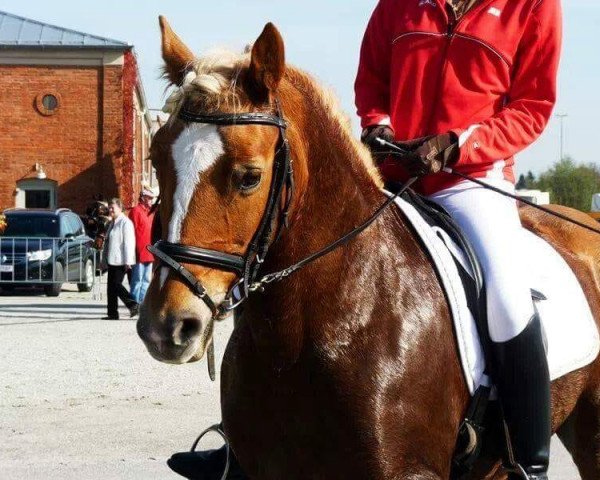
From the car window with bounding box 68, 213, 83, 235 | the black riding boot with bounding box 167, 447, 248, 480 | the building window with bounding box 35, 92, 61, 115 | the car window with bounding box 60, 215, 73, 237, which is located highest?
the black riding boot with bounding box 167, 447, 248, 480

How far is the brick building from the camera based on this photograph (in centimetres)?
4053

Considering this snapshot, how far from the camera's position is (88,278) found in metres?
25.6

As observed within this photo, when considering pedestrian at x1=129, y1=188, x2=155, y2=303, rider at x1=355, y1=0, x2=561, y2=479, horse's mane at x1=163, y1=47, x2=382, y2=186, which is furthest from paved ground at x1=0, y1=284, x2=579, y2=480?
horse's mane at x1=163, y1=47, x2=382, y2=186

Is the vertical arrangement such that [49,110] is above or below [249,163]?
below

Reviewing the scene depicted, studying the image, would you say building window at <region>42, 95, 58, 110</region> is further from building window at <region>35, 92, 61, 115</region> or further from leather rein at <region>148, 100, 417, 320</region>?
leather rein at <region>148, 100, 417, 320</region>

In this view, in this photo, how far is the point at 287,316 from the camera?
3.89 meters

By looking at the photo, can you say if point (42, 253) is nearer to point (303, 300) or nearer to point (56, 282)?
point (56, 282)

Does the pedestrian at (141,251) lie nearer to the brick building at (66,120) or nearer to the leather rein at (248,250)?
the leather rein at (248,250)

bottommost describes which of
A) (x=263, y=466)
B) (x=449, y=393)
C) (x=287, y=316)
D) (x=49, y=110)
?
(x=49, y=110)

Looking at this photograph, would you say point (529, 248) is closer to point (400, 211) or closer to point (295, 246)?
point (400, 211)

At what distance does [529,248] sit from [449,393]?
0.99 meters

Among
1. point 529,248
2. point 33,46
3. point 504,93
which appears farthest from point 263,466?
point 33,46

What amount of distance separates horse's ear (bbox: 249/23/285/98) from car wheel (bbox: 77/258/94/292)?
2175 cm

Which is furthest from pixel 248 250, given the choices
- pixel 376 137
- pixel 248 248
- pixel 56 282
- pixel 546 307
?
Result: pixel 56 282
